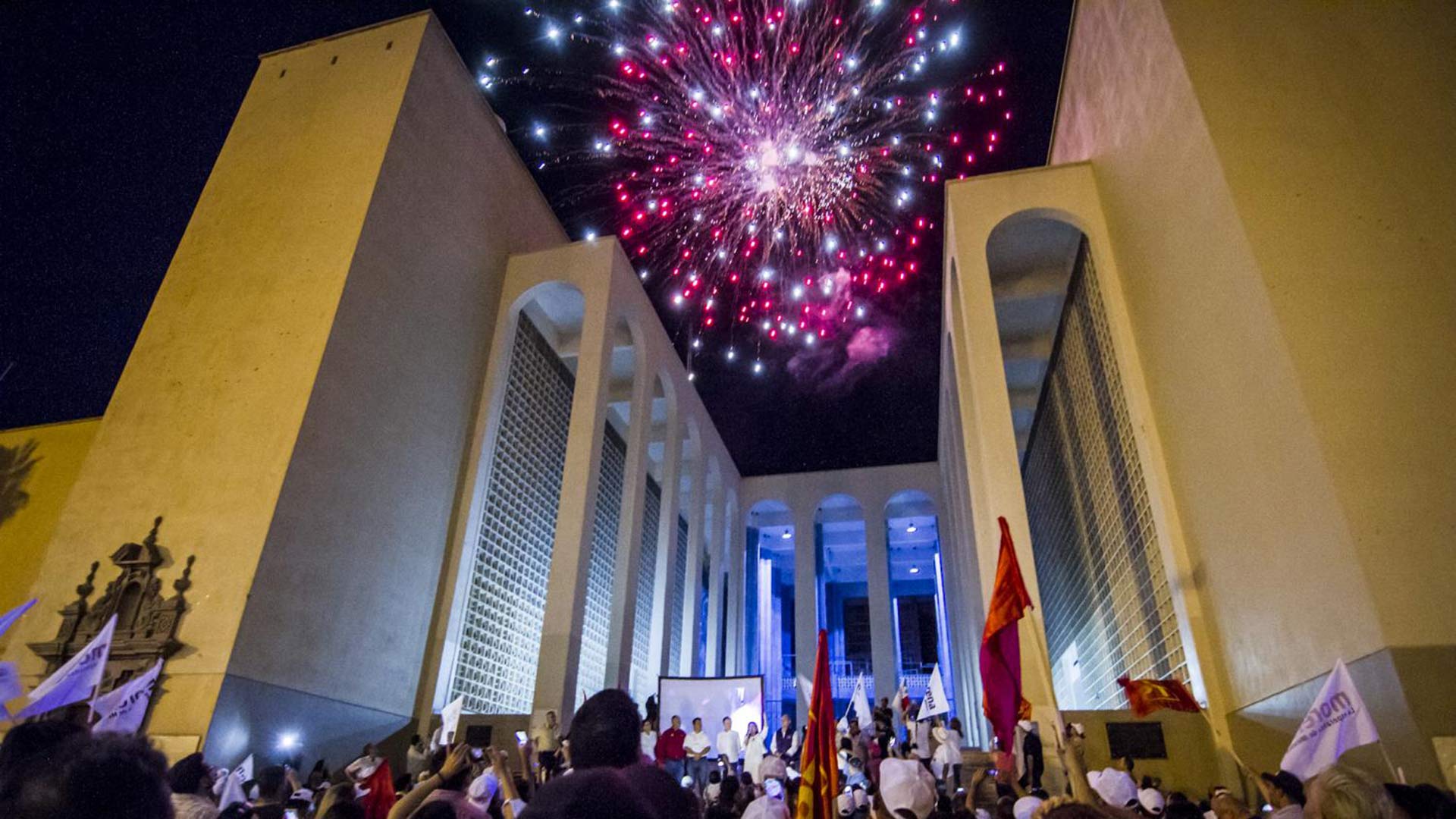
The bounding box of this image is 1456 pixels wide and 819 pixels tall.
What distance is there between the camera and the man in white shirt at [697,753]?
34.6ft

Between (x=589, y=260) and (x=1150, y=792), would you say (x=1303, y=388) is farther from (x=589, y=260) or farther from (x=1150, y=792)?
(x=589, y=260)

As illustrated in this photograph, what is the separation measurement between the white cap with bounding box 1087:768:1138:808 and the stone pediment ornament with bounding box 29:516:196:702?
9.48 meters

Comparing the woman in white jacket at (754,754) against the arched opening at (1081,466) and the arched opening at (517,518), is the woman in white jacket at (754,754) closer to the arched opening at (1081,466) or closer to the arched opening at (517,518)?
the arched opening at (517,518)

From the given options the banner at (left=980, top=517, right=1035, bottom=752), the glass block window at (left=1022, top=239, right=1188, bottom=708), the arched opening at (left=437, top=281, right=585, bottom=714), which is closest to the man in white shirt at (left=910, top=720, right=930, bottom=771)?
the glass block window at (left=1022, top=239, right=1188, bottom=708)

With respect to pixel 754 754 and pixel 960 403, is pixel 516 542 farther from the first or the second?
pixel 960 403

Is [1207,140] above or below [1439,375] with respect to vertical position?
above

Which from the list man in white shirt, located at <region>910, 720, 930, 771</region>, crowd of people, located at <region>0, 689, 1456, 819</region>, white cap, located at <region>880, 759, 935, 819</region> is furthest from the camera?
man in white shirt, located at <region>910, 720, 930, 771</region>

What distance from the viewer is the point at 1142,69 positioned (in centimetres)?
1057

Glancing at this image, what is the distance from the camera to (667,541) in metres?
18.7

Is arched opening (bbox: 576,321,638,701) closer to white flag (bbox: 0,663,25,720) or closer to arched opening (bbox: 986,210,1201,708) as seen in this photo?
arched opening (bbox: 986,210,1201,708)

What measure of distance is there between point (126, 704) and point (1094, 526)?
1504 cm

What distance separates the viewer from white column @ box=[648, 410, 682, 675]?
17562 mm

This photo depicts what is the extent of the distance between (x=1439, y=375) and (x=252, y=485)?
12.2 meters

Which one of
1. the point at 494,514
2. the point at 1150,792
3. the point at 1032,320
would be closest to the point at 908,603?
the point at 1032,320
